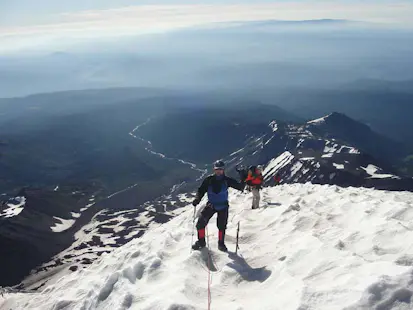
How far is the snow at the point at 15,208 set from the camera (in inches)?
6245

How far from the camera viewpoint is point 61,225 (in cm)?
15750

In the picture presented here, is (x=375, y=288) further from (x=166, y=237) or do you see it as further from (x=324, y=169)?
(x=324, y=169)

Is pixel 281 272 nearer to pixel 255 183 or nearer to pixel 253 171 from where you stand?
pixel 255 183

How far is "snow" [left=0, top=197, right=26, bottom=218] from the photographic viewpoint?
15862 centimetres

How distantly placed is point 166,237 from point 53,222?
505ft

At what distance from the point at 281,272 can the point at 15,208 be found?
181 metres

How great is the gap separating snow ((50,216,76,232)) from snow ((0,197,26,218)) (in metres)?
14.9

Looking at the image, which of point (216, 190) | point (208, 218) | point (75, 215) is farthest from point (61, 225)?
point (216, 190)

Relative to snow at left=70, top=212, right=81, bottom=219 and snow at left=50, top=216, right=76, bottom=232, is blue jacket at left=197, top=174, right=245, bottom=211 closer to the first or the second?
snow at left=50, top=216, right=76, bottom=232

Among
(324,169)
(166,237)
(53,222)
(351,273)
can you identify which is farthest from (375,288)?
(324,169)

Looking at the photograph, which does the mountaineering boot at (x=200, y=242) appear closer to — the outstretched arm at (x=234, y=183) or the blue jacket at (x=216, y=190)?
the blue jacket at (x=216, y=190)

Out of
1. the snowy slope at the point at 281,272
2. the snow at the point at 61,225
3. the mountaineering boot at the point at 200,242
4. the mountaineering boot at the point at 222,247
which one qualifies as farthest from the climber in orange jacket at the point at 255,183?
the snow at the point at 61,225

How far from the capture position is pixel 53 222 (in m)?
159

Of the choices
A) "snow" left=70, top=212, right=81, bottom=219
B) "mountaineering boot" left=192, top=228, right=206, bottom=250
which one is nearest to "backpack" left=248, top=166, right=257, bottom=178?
"mountaineering boot" left=192, top=228, right=206, bottom=250
